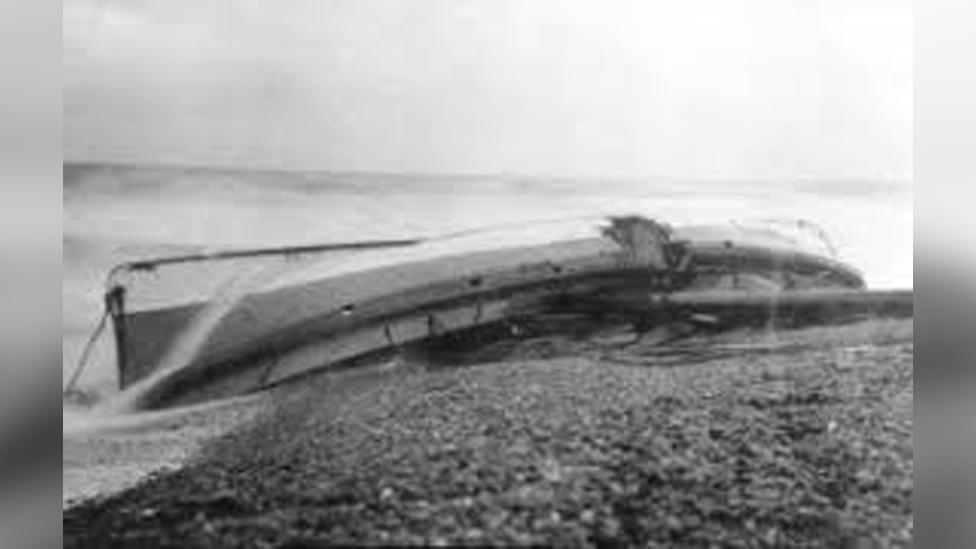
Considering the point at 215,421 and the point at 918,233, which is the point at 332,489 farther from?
the point at 918,233

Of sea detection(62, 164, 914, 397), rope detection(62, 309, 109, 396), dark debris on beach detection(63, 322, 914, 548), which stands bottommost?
dark debris on beach detection(63, 322, 914, 548)

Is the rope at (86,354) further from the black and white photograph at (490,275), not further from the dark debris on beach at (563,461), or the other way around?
the dark debris on beach at (563,461)

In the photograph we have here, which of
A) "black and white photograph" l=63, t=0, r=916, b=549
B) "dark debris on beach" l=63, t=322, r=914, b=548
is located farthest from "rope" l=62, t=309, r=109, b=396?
"dark debris on beach" l=63, t=322, r=914, b=548

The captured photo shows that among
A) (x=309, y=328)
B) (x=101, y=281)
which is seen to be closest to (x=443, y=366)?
(x=309, y=328)

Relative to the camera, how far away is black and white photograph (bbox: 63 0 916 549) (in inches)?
80.8

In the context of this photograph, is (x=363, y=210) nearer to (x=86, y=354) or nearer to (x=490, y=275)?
(x=490, y=275)

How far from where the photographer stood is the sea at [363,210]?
6.69ft

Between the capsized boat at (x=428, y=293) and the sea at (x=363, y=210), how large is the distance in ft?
0.10

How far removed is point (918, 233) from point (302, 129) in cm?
136

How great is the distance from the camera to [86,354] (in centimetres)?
204

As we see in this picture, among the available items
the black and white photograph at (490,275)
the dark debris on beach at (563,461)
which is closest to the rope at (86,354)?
the black and white photograph at (490,275)

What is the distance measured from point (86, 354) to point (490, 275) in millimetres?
801

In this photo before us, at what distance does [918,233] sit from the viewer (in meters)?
2.39

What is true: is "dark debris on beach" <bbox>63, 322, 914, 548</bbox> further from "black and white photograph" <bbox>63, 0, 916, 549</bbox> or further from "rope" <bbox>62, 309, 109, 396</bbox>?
"rope" <bbox>62, 309, 109, 396</bbox>
